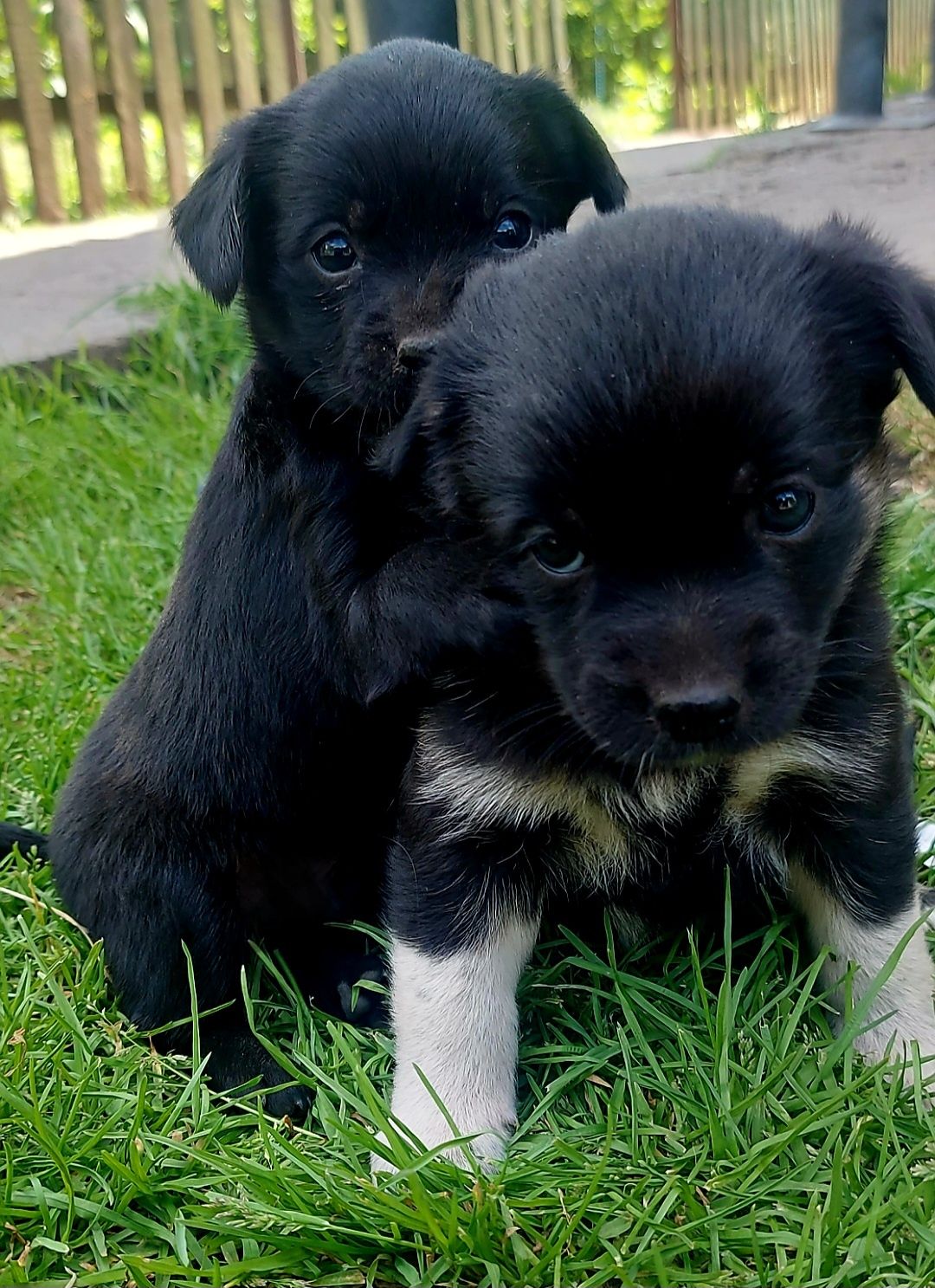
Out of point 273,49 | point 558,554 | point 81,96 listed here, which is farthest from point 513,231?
point 273,49

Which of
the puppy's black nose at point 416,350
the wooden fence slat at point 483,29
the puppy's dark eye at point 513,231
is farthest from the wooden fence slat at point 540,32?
the puppy's black nose at point 416,350

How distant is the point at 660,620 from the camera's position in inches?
66.6

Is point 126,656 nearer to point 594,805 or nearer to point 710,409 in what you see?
point 594,805

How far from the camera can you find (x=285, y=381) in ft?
8.74

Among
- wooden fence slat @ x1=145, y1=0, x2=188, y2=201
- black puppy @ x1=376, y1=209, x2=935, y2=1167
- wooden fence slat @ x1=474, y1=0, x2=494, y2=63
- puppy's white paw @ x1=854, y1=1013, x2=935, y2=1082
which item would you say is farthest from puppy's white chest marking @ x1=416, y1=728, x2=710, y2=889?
wooden fence slat @ x1=474, y1=0, x2=494, y2=63

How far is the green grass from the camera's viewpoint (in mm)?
1767

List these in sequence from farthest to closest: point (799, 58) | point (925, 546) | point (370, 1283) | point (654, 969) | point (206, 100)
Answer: point (799, 58)
point (206, 100)
point (925, 546)
point (654, 969)
point (370, 1283)

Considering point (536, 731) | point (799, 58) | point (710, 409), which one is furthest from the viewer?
point (799, 58)

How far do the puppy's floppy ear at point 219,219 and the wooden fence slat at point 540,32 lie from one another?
33.0 ft

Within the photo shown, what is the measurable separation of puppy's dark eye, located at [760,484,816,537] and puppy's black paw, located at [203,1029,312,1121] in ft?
4.10

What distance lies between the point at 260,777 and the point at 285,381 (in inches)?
31.5

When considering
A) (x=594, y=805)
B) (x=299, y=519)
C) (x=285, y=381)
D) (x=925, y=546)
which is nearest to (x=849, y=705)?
(x=594, y=805)

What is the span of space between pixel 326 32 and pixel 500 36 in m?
3.00

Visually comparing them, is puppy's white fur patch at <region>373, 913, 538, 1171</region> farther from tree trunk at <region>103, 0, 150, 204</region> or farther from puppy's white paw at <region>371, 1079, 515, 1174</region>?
tree trunk at <region>103, 0, 150, 204</region>
